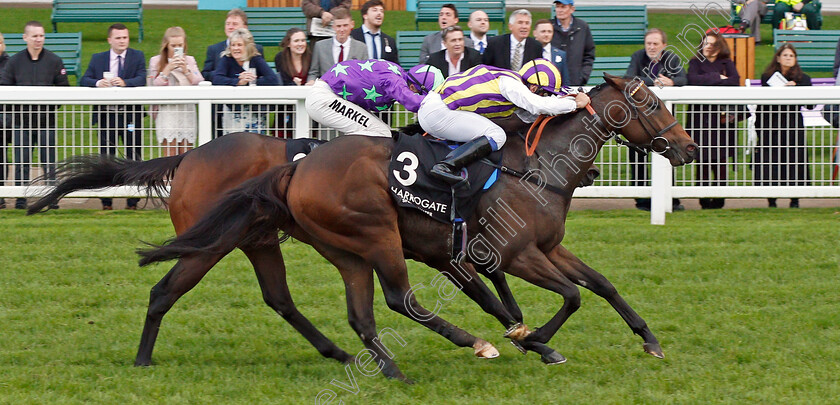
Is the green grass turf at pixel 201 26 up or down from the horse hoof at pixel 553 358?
up

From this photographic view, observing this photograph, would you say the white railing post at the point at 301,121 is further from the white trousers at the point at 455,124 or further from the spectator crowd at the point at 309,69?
the white trousers at the point at 455,124

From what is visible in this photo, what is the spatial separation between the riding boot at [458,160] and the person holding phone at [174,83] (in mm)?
3060

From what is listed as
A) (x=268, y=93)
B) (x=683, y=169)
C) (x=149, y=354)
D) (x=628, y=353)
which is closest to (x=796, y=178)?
(x=683, y=169)

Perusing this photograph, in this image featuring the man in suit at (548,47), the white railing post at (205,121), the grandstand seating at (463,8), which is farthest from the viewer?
the grandstand seating at (463,8)

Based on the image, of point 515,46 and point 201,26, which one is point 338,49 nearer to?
point 515,46

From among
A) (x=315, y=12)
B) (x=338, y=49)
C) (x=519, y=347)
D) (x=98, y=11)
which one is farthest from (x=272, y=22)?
(x=519, y=347)

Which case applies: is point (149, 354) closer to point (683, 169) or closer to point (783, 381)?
point (783, 381)

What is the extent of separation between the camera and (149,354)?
16.1ft

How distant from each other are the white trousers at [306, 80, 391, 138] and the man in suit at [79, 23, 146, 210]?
2.03 metres

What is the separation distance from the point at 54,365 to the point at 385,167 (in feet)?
5.82

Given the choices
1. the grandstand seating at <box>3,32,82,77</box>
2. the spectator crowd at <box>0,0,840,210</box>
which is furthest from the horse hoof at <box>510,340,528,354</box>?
the grandstand seating at <box>3,32,82,77</box>

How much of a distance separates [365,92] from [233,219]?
1031 millimetres

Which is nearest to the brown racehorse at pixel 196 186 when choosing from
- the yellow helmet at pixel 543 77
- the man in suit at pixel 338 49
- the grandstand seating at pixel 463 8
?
the yellow helmet at pixel 543 77

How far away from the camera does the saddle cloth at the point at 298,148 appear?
509 cm
